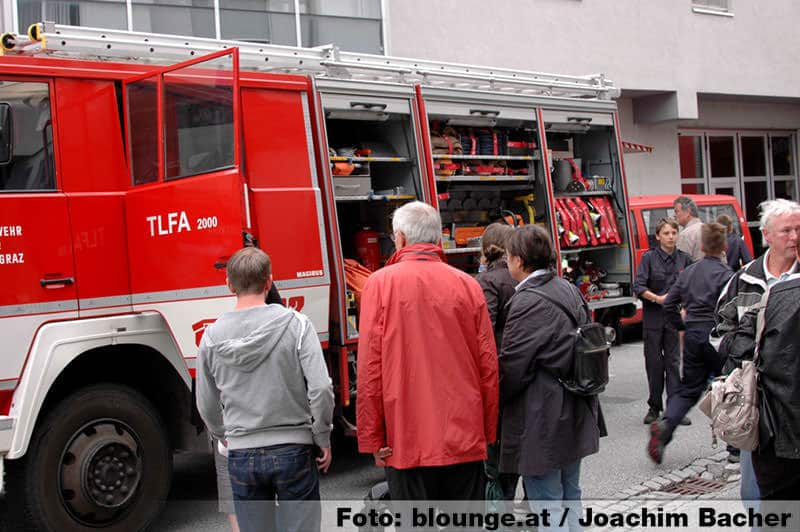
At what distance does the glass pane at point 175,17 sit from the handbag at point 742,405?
10.7 m

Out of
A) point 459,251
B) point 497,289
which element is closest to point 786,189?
point 459,251

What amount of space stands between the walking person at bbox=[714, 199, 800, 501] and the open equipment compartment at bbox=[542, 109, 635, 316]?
4544 mm

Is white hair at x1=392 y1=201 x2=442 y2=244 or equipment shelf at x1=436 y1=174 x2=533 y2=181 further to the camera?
equipment shelf at x1=436 y1=174 x2=533 y2=181

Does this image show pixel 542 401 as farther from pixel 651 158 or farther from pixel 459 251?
pixel 651 158

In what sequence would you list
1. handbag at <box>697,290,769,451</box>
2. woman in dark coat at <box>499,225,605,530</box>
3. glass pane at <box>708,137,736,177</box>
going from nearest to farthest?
1. handbag at <box>697,290,769,451</box>
2. woman in dark coat at <box>499,225,605,530</box>
3. glass pane at <box>708,137,736,177</box>

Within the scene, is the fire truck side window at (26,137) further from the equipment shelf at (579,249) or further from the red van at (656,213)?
the red van at (656,213)

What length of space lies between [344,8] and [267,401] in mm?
12130

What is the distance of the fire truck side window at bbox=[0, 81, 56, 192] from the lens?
18.3 feet

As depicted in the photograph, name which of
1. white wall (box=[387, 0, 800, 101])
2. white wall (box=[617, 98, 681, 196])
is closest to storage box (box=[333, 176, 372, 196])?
white wall (box=[387, 0, 800, 101])

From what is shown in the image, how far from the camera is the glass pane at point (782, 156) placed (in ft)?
79.9

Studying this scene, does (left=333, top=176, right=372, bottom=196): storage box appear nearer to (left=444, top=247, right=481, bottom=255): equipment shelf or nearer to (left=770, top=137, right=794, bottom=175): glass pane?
(left=444, top=247, right=481, bottom=255): equipment shelf

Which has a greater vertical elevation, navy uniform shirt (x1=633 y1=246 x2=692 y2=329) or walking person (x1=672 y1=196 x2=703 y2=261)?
walking person (x1=672 y1=196 x2=703 y2=261)

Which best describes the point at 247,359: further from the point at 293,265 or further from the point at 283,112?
the point at 283,112

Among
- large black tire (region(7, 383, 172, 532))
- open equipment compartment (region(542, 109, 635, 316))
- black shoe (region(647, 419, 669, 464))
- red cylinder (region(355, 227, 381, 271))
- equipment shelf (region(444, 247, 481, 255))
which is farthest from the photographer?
open equipment compartment (region(542, 109, 635, 316))
